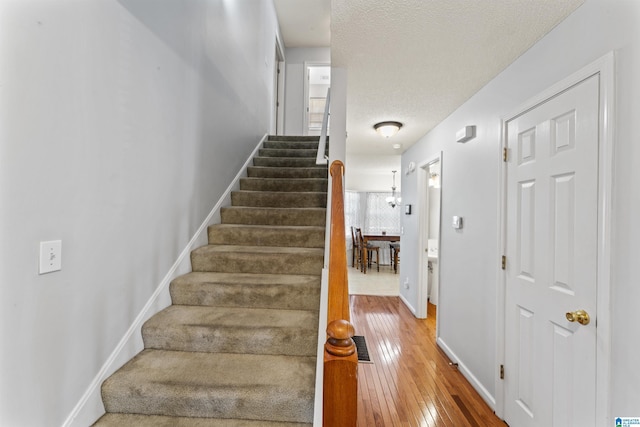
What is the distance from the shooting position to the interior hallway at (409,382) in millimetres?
1986

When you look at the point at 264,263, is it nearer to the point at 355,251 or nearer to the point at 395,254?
the point at 395,254

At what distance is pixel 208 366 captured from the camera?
59.7 inches

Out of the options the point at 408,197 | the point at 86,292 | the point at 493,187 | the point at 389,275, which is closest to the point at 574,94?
the point at 493,187

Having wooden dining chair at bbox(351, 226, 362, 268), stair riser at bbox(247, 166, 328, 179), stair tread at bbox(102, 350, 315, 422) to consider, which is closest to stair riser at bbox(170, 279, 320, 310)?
stair tread at bbox(102, 350, 315, 422)

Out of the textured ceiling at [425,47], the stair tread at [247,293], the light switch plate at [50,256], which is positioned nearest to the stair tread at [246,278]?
the stair tread at [247,293]

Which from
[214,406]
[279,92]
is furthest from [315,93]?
[214,406]

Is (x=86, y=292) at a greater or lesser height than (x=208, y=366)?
greater

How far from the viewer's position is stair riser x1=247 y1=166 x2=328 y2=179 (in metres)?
3.34

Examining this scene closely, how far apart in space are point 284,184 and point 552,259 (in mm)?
2371

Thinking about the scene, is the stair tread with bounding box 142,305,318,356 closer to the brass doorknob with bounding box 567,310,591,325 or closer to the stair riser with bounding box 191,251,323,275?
the stair riser with bounding box 191,251,323,275

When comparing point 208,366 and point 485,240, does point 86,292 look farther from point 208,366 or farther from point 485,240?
point 485,240

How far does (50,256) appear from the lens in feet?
3.66

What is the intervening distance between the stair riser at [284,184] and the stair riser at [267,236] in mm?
757

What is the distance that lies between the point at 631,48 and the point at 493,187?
1.10m
